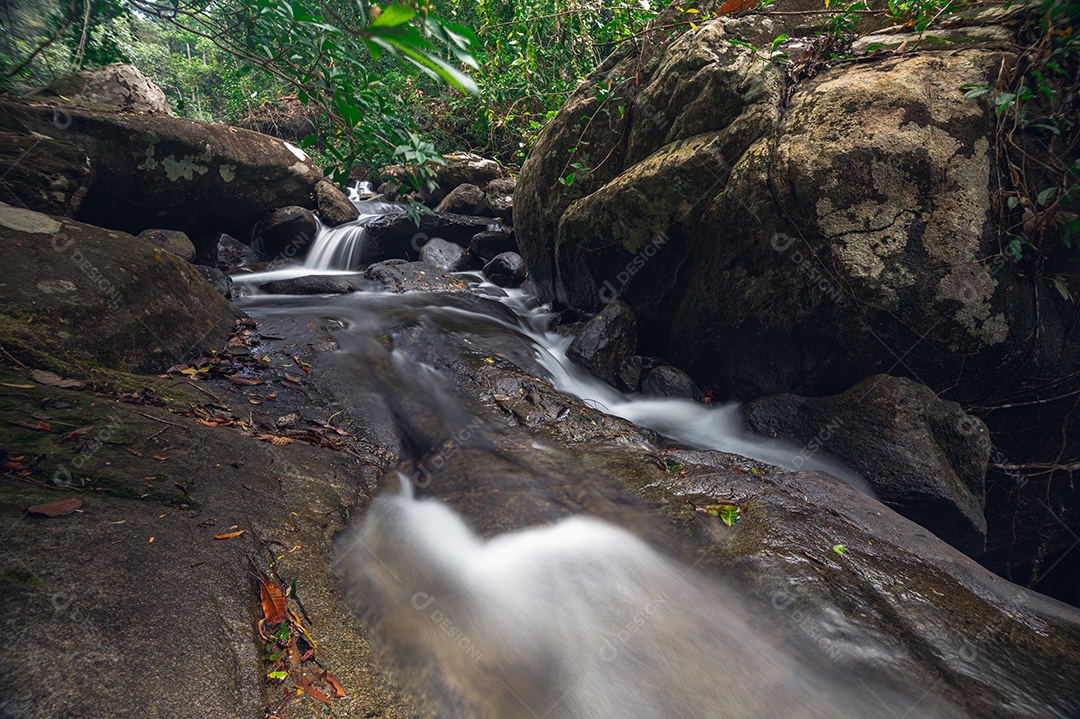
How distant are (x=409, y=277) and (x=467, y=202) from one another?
344 cm

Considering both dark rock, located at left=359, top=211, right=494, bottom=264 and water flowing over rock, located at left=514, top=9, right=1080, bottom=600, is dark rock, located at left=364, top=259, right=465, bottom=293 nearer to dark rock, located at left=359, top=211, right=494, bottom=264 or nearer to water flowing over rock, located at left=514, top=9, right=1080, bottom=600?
dark rock, located at left=359, top=211, right=494, bottom=264

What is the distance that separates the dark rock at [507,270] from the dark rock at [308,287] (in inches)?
115

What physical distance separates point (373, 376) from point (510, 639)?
2956mm

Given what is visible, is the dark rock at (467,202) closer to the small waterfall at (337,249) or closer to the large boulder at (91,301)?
the small waterfall at (337,249)

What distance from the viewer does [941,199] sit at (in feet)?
12.0

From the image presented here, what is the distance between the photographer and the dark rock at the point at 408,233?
407 inches

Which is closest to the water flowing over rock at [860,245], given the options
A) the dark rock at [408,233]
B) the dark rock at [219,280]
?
the dark rock at [219,280]

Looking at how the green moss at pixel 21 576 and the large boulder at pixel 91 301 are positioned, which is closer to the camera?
the green moss at pixel 21 576

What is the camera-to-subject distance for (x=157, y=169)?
6801mm

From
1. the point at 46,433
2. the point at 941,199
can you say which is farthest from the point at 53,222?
the point at 941,199

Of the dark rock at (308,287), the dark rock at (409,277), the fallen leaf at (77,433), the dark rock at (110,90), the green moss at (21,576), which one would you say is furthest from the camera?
the dark rock at (409,277)

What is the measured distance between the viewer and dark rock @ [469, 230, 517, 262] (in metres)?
10.2

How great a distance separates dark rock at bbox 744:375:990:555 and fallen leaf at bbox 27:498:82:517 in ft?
16.2

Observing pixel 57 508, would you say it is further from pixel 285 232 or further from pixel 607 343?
pixel 285 232
